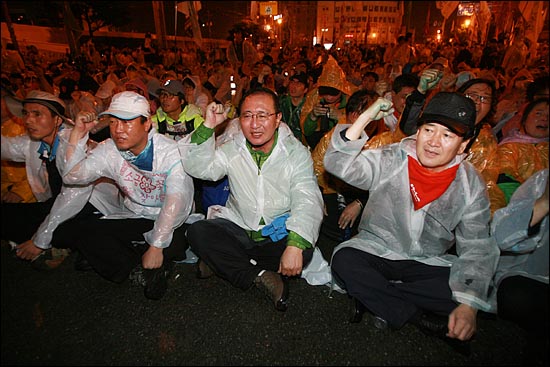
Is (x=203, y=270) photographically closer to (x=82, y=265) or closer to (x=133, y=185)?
(x=133, y=185)

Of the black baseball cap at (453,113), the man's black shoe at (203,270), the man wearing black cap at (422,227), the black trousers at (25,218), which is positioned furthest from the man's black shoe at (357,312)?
the black trousers at (25,218)

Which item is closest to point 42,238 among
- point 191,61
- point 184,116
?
point 184,116

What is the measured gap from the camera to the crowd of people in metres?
2.04

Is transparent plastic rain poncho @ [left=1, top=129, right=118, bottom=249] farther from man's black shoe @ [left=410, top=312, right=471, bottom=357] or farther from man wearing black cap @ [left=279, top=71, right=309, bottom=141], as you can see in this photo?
man wearing black cap @ [left=279, top=71, right=309, bottom=141]

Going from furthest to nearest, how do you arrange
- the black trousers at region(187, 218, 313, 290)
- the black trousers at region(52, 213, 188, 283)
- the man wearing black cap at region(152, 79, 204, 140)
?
the man wearing black cap at region(152, 79, 204, 140) < the black trousers at region(52, 213, 188, 283) < the black trousers at region(187, 218, 313, 290)

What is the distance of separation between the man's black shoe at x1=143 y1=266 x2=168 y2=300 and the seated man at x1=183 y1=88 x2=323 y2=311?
0.29 meters

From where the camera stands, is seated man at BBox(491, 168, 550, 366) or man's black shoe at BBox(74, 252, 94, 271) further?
man's black shoe at BBox(74, 252, 94, 271)

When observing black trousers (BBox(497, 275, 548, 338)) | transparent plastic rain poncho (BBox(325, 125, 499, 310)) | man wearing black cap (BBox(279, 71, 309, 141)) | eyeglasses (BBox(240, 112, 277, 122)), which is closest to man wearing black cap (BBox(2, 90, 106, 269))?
eyeglasses (BBox(240, 112, 277, 122))

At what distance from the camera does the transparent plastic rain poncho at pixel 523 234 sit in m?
1.92

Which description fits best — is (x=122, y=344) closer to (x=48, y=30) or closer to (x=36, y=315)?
(x=36, y=315)

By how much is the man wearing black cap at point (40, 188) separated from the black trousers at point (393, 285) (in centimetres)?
216

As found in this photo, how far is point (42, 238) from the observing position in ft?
8.62

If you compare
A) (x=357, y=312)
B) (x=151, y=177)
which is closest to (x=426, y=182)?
(x=357, y=312)

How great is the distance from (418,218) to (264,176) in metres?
1.13
